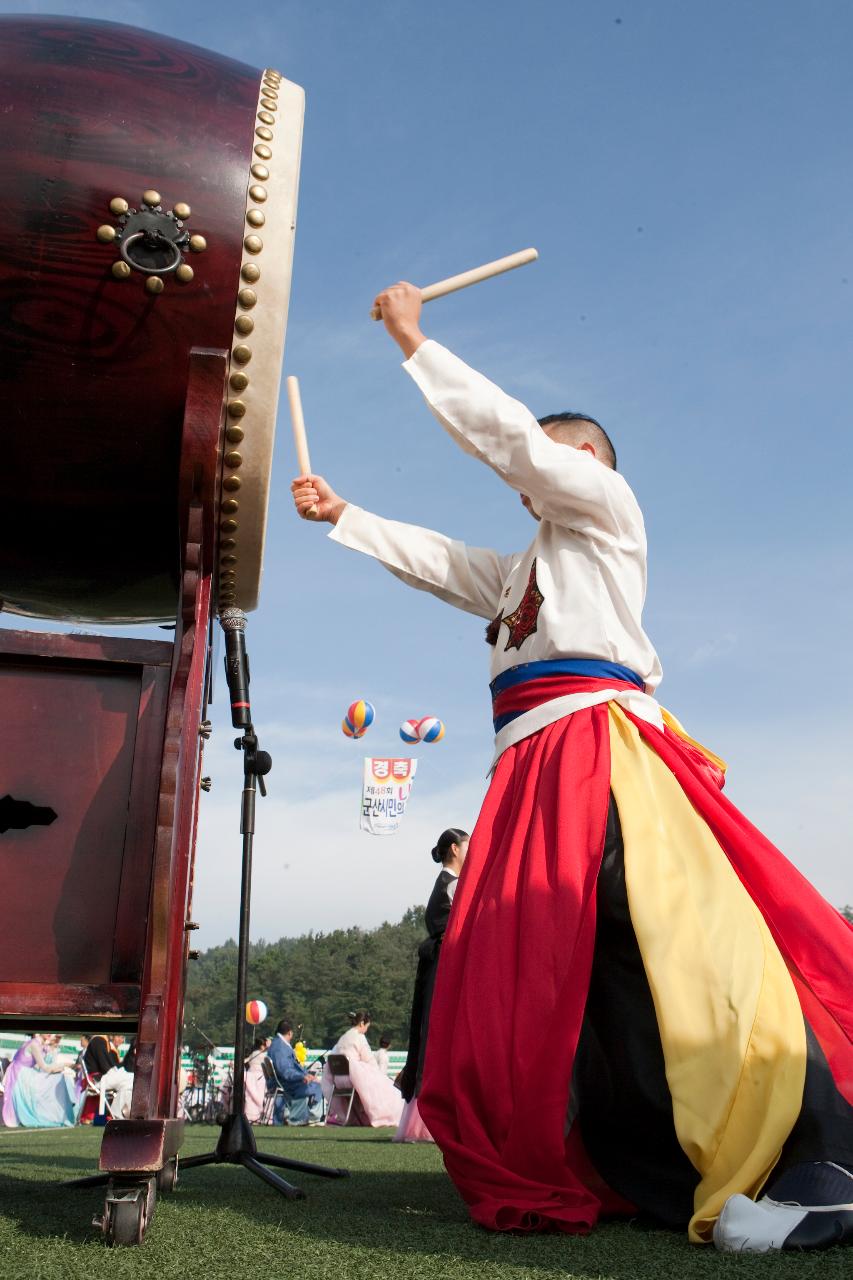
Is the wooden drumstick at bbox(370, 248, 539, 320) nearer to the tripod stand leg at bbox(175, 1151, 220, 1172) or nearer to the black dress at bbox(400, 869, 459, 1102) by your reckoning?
the tripod stand leg at bbox(175, 1151, 220, 1172)

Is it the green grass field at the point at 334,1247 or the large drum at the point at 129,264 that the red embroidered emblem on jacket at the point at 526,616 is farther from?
the green grass field at the point at 334,1247

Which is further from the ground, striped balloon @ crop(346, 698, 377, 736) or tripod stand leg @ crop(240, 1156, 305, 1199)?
striped balloon @ crop(346, 698, 377, 736)

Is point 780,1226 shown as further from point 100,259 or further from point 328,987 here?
point 328,987

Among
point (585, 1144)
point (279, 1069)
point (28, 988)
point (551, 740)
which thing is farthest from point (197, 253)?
point (279, 1069)

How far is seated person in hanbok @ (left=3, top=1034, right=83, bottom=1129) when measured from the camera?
1086 centimetres

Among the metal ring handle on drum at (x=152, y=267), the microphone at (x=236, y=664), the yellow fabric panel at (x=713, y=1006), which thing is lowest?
the yellow fabric panel at (x=713, y=1006)

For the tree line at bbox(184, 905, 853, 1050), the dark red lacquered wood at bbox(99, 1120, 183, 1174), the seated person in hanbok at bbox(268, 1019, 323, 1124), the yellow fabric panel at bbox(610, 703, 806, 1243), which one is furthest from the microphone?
the tree line at bbox(184, 905, 853, 1050)

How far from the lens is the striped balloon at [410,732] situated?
56.1 ft

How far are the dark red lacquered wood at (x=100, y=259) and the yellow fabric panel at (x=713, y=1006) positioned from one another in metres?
1.02

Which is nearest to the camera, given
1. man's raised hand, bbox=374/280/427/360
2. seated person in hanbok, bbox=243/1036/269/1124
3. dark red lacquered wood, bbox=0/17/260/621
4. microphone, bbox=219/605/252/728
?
dark red lacquered wood, bbox=0/17/260/621

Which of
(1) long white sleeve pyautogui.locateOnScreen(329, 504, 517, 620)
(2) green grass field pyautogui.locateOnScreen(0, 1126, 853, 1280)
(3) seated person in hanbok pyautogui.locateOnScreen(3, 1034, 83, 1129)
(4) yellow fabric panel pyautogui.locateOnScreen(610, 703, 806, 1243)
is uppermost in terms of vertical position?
(1) long white sleeve pyautogui.locateOnScreen(329, 504, 517, 620)

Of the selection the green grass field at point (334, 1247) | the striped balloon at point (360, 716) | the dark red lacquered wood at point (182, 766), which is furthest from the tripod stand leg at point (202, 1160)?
the striped balloon at point (360, 716)

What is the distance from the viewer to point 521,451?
6.23 ft

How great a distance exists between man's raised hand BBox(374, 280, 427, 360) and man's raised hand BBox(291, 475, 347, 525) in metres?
0.42
